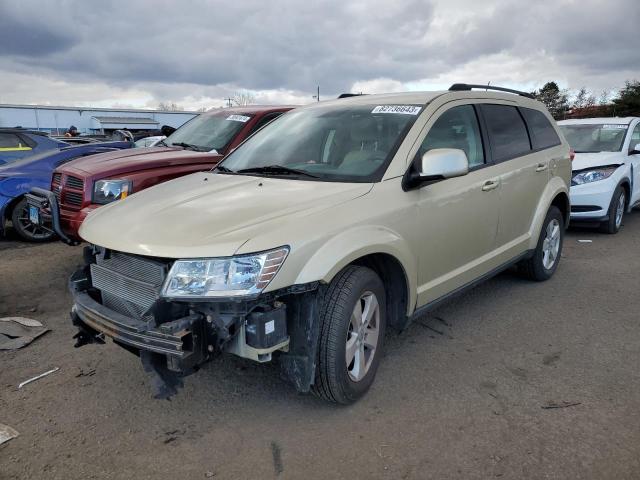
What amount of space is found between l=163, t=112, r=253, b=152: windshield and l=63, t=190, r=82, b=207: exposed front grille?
4.97 feet

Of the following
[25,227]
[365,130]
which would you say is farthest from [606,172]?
[25,227]

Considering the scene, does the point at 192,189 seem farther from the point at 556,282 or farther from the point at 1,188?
the point at 1,188

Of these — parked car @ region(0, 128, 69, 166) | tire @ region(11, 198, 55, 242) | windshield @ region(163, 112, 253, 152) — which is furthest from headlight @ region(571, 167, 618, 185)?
parked car @ region(0, 128, 69, 166)

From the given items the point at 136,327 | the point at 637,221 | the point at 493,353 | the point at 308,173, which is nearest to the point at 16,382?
the point at 136,327

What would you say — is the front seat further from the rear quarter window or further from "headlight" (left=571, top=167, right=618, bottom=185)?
"headlight" (left=571, top=167, right=618, bottom=185)

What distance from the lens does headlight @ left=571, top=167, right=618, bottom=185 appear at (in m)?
7.40

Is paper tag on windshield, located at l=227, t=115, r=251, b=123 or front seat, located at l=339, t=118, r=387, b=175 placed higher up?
paper tag on windshield, located at l=227, t=115, r=251, b=123

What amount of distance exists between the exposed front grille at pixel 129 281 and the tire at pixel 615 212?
6.91m

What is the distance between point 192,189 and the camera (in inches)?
132

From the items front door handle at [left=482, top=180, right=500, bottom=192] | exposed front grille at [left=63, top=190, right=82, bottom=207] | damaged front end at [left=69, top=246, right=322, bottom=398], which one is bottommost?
damaged front end at [left=69, top=246, right=322, bottom=398]

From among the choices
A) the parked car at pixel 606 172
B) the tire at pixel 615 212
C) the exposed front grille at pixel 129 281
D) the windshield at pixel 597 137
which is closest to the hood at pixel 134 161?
the exposed front grille at pixel 129 281

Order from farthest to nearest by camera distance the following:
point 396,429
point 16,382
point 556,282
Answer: point 556,282, point 16,382, point 396,429

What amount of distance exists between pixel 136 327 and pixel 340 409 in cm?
123

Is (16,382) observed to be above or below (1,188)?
below
